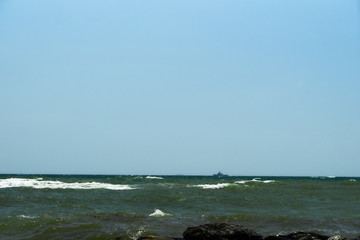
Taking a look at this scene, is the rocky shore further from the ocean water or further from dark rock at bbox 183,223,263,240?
the ocean water

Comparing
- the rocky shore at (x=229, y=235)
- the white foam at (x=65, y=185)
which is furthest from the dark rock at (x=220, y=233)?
the white foam at (x=65, y=185)

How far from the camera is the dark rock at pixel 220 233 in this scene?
32.7 ft

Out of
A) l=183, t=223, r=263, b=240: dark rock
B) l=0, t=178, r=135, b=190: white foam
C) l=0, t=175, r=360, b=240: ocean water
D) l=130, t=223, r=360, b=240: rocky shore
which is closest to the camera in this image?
l=130, t=223, r=360, b=240: rocky shore

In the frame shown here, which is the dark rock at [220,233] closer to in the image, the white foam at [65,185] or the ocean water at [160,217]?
the ocean water at [160,217]

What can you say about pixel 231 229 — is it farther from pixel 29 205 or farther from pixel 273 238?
pixel 29 205

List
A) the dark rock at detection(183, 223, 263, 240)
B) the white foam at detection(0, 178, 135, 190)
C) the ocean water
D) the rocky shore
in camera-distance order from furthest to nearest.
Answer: the white foam at detection(0, 178, 135, 190)
the ocean water
the dark rock at detection(183, 223, 263, 240)
the rocky shore

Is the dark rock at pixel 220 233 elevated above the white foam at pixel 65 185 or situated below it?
above

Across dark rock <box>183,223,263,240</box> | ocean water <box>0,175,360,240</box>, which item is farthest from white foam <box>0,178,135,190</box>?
dark rock <box>183,223,263,240</box>

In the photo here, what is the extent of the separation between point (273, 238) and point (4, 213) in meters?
11.7

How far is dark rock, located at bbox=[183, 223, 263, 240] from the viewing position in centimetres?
998

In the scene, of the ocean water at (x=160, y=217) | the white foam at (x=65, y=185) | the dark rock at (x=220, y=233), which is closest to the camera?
the dark rock at (x=220, y=233)

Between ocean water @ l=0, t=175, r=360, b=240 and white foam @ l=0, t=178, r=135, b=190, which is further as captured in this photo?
white foam @ l=0, t=178, r=135, b=190

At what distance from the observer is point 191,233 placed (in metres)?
10.4

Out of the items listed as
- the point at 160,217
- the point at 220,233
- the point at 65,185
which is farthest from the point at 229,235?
the point at 65,185
